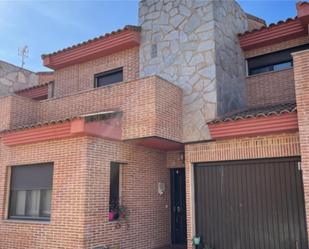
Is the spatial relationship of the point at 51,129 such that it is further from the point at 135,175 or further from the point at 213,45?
the point at 213,45

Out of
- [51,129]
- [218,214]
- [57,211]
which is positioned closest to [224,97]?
[218,214]

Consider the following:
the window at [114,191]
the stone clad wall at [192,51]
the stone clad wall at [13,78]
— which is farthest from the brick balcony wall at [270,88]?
the stone clad wall at [13,78]

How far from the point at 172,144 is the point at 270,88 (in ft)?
11.8

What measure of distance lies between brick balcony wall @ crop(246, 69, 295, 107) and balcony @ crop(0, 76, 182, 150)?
2695 millimetres

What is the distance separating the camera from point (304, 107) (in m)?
7.49

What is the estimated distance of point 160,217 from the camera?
1073 cm

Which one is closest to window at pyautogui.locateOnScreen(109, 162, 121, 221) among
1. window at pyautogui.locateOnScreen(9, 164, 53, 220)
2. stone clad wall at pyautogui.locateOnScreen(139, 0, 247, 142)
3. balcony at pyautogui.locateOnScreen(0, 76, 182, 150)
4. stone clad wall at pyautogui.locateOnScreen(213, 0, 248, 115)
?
balcony at pyautogui.locateOnScreen(0, 76, 182, 150)

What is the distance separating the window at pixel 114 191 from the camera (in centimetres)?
909

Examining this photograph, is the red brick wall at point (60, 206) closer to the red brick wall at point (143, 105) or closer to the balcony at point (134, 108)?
the balcony at point (134, 108)

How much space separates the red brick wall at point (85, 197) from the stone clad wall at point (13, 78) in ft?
19.0

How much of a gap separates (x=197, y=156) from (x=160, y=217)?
2585 mm

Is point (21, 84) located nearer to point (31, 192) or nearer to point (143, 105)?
point (31, 192)

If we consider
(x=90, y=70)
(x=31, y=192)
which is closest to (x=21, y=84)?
(x=90, y=70)

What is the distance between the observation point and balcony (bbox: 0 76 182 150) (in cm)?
888
